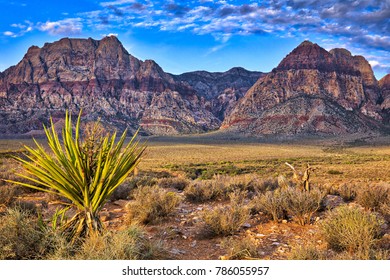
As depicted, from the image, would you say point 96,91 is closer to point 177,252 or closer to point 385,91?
point 177,252

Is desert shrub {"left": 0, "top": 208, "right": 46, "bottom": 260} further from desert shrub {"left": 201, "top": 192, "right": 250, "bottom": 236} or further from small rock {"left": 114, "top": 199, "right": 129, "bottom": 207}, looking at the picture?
small rock {"left": 114, "top": 199, "right": 129, "bottom": 207}

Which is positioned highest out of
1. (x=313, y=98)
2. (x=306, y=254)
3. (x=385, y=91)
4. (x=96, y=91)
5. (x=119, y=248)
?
(x=385, y=91)

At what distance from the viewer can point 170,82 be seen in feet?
618

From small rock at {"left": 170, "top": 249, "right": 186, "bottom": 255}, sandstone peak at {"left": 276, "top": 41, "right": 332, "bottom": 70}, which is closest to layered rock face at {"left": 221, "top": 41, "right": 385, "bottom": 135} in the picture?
sandstone peak at {"left": 276, "top": 41, "right": 332, "bottom": 70}

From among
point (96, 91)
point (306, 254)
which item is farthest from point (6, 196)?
point (96, 91)

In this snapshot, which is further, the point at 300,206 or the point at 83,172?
the point at 300,206

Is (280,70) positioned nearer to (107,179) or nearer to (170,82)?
(170,82)

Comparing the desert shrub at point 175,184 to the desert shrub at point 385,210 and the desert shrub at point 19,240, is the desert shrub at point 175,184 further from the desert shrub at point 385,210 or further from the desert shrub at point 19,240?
the desert shrub at point 19,240

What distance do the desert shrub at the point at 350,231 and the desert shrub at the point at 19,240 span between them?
408 cm

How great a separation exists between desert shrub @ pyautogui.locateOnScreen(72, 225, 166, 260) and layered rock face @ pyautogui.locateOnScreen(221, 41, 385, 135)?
10728cm

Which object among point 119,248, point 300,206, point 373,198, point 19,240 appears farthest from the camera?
point 373,198

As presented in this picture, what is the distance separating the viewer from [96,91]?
12319 centimetres

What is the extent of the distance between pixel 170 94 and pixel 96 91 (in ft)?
157

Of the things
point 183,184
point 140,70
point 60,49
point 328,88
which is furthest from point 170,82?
point 183,184
